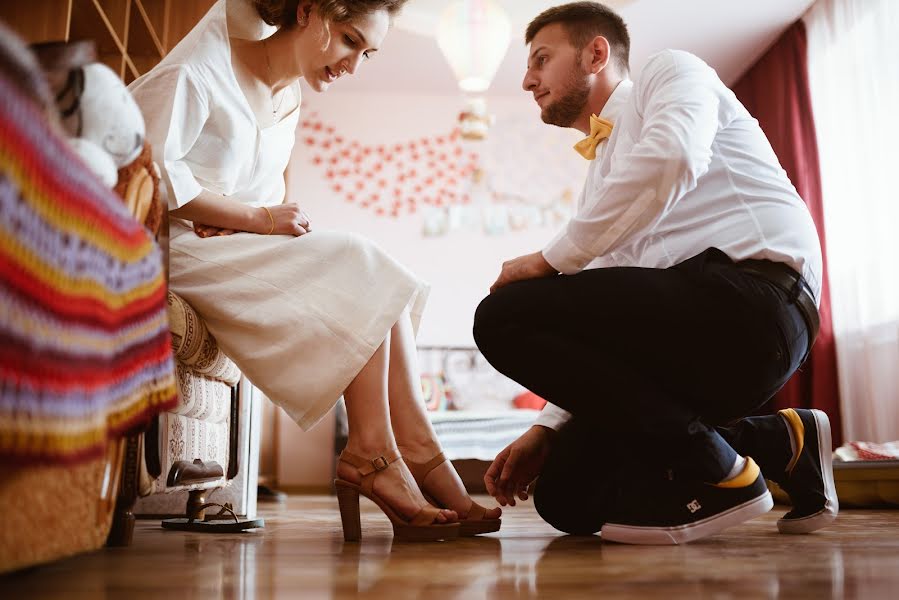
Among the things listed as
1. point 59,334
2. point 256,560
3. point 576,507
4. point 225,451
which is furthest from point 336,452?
point 59,334

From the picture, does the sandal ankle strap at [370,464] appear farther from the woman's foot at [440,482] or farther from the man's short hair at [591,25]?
the man's short hair at [591,25]

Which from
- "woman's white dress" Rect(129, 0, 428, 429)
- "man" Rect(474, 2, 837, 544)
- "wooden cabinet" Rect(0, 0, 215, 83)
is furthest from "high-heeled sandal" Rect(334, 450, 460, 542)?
"wooden cabinet" Rect(0, 0, 215, 83)

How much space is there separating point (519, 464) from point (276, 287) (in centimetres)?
56

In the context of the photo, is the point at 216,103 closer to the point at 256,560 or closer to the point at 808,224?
the point at 256,560

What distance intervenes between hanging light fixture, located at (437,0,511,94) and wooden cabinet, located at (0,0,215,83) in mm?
1148

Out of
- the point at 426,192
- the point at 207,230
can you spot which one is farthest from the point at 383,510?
the point at 426,192

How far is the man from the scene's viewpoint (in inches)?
46.9

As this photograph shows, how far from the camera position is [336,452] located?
15.0 feet

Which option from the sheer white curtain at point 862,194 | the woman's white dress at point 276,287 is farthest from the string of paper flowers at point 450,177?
the woman's white dress at point 276,287

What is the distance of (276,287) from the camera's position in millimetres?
1285

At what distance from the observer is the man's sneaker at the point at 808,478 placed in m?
1.41

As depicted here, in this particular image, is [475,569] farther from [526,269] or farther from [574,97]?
[574,97]

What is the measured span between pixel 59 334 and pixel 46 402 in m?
0.06

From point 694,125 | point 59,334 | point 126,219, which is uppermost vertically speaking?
point 694,125
